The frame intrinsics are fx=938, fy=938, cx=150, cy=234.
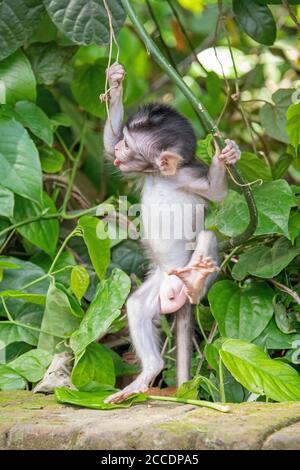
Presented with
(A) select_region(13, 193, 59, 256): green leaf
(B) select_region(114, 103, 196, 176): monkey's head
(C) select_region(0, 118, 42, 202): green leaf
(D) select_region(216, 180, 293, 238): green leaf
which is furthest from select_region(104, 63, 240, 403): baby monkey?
(A) select_region(13, 193, 59, 256): green leaf

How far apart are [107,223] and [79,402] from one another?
0.99 metres

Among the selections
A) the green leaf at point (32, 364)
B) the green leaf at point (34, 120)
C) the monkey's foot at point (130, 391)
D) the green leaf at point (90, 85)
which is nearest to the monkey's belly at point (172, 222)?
the monkey's foot at point (130, 391)

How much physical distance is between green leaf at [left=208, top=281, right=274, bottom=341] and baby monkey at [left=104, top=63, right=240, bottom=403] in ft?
0.42

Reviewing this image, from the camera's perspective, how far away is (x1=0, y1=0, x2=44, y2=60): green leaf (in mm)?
3061

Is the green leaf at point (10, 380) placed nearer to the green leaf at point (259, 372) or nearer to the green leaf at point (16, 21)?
the green leaf at point (259, 372)

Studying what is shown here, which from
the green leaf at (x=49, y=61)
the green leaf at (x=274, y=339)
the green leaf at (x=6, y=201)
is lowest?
the green leaf at (x=274, y=339)

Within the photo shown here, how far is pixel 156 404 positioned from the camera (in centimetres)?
235

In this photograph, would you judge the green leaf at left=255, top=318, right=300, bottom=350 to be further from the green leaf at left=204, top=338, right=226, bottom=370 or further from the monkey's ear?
the monkey's ear

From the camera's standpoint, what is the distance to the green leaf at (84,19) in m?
2.84

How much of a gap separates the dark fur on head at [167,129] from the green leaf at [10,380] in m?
0.79

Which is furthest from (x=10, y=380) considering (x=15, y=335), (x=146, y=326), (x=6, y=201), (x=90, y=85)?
(x=90, y=85)
